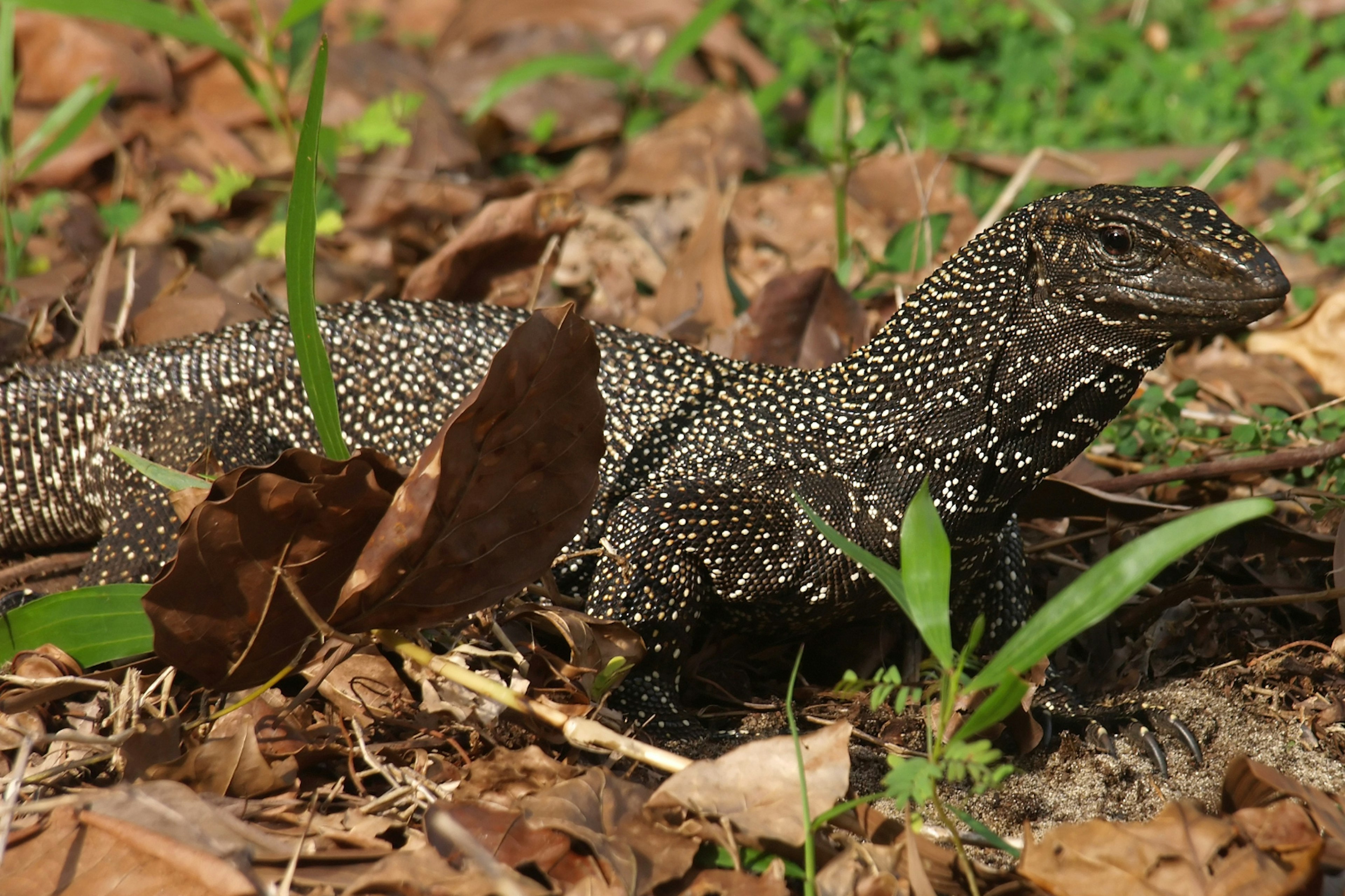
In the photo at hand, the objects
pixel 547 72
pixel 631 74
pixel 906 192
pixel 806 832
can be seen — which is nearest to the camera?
pixel 806 832

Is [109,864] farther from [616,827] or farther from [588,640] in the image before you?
[588,640]

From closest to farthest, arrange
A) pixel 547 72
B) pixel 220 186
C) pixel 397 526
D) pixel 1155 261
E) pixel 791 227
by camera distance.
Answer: pixel 397 526
pixel 1155 261
pixel 220 186
pixel 791 227
pixel 547 72

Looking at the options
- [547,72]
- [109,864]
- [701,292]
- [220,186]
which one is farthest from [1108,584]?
[547,72]

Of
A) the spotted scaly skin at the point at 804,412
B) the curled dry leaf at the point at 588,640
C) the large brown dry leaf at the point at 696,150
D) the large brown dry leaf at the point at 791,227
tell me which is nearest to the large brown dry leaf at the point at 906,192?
the large brown dry leaf at the point at 791,227

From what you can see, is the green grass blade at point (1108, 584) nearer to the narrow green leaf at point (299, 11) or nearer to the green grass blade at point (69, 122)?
the narrow green leaf at point (299, 11)

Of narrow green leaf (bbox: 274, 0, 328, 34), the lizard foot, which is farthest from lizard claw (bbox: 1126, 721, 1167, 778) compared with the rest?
narrow green leaf (bbox: 274, 0, 328, 34)

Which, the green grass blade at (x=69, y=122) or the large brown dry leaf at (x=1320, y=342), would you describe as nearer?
the large brown dry leaf at (x=1320, y=342)
